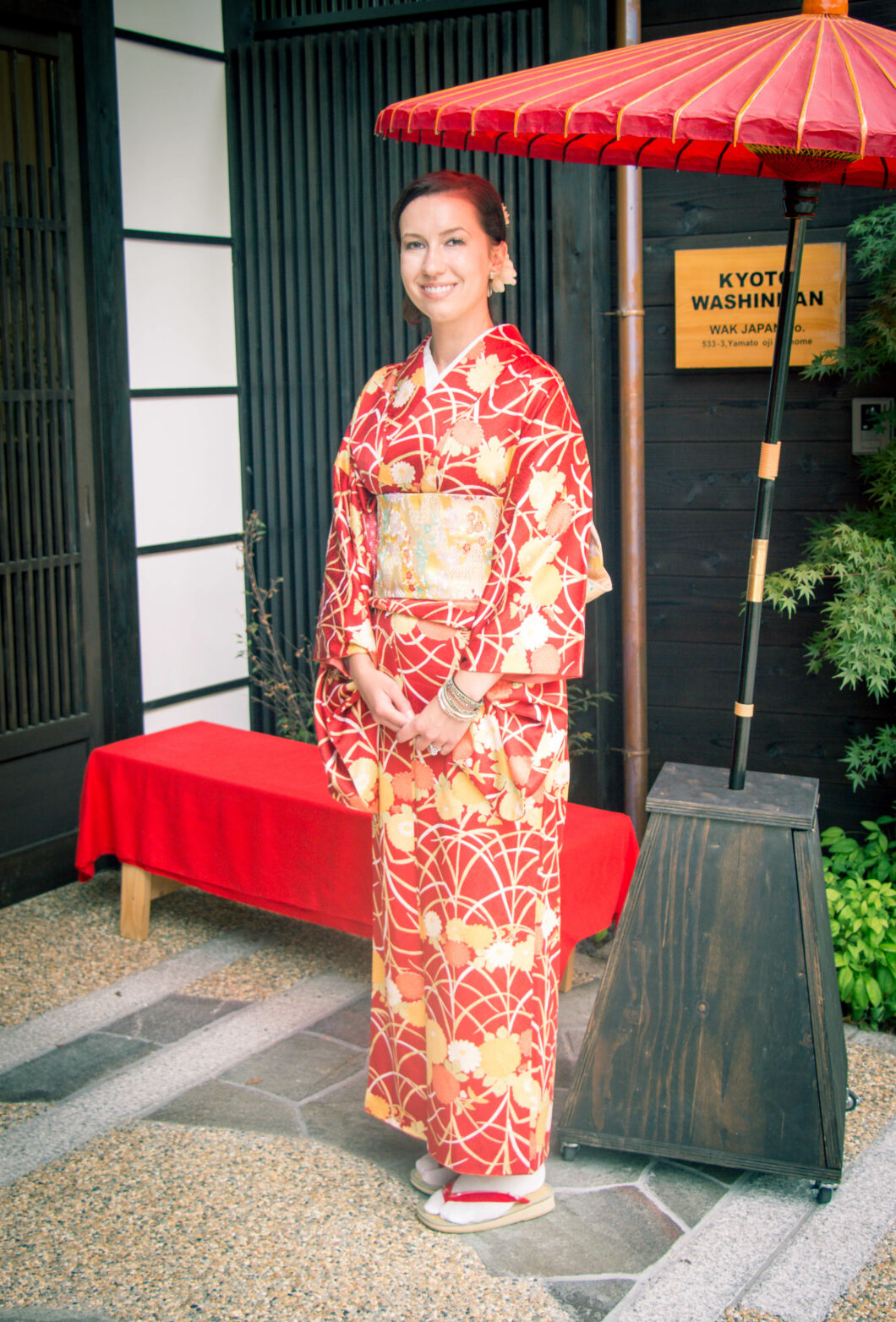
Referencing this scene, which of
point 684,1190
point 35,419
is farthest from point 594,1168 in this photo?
point 35,419

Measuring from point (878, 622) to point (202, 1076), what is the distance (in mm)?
2144

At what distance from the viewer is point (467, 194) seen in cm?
259

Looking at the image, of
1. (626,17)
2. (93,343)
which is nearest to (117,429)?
(93,343)

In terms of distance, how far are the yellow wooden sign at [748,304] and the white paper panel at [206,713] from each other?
222cm

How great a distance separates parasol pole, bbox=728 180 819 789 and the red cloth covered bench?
821mm

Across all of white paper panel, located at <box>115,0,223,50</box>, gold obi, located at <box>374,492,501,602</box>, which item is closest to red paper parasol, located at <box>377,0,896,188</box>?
gold obi, located at <box>374,492,501,602</box>

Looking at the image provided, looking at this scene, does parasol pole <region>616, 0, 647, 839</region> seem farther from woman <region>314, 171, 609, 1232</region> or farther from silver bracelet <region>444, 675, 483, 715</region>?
silver bracelet <region>444, 675, 483, 715</region>

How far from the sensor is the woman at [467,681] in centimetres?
257

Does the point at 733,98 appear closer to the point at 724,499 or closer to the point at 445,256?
the point at 445,256

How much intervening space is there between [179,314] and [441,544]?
2622mm

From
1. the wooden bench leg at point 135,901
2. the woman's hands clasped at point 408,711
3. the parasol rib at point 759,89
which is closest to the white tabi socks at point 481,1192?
the woman's hands clasped at point 408,711

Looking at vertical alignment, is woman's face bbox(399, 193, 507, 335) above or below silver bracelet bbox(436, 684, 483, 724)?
above

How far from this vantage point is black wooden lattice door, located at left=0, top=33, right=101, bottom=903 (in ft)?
14.2

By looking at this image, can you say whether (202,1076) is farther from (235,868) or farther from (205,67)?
(205,67)
